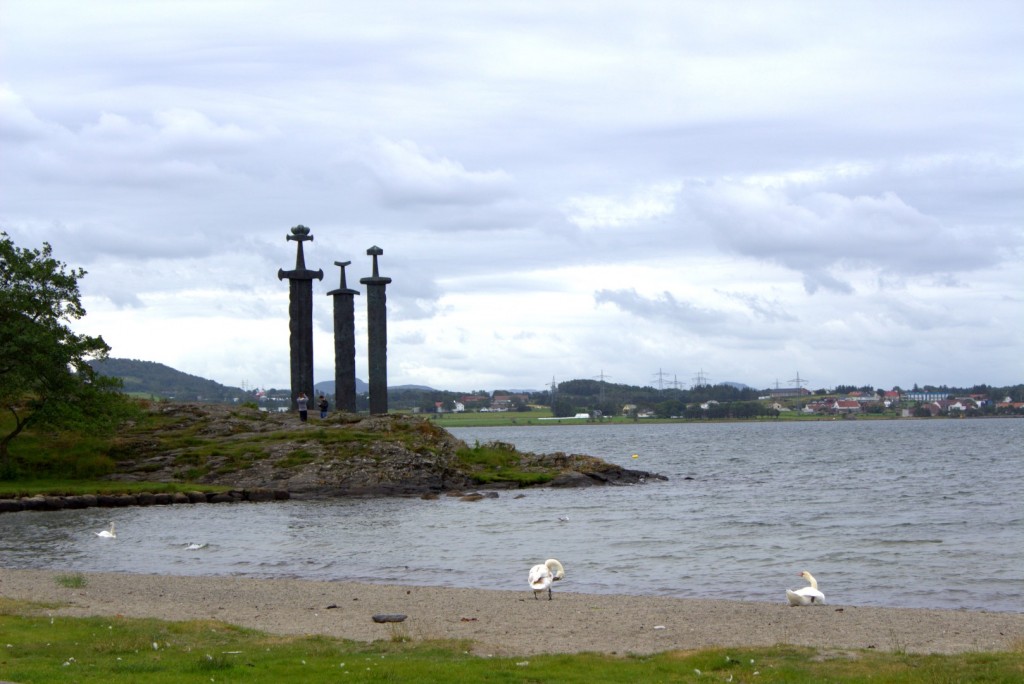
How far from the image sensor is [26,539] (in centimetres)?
3080

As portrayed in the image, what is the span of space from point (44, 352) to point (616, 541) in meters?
23.8

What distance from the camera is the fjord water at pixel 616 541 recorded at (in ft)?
81.1

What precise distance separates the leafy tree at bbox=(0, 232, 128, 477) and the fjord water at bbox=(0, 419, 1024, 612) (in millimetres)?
6497

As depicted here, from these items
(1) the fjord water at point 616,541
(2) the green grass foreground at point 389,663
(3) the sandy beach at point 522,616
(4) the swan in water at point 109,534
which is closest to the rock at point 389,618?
(3) the sandy beach at point 522,616

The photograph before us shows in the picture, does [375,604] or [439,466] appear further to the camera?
[439,466]

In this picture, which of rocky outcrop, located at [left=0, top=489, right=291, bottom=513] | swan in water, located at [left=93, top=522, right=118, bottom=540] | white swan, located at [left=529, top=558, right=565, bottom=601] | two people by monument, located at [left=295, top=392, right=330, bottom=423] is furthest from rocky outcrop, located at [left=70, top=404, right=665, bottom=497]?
white swan, located at [left=529, top=558, right=565, bottom=601]

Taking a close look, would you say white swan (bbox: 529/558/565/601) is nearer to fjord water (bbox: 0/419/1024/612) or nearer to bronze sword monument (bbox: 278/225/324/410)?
fjord water (bbox: 0/419/1024/612)

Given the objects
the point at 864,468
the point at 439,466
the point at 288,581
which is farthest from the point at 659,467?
the point at 288,581

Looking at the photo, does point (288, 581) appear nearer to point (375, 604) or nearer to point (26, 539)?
point (375, 604)

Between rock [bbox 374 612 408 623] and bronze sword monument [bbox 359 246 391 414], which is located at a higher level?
bronze sword monument [bbox 359 246 391 414]

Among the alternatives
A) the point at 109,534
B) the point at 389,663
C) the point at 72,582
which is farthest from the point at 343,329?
the point at 389,663

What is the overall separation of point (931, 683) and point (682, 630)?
18.7ft

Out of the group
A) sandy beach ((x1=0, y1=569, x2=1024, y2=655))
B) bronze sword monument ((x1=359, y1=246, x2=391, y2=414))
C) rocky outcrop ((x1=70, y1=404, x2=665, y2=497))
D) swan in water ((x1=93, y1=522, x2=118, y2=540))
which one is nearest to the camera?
sandy beach ((x1=0, y1=569, x2=1024, y2=655))

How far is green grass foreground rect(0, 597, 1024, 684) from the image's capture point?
12.1 meters
